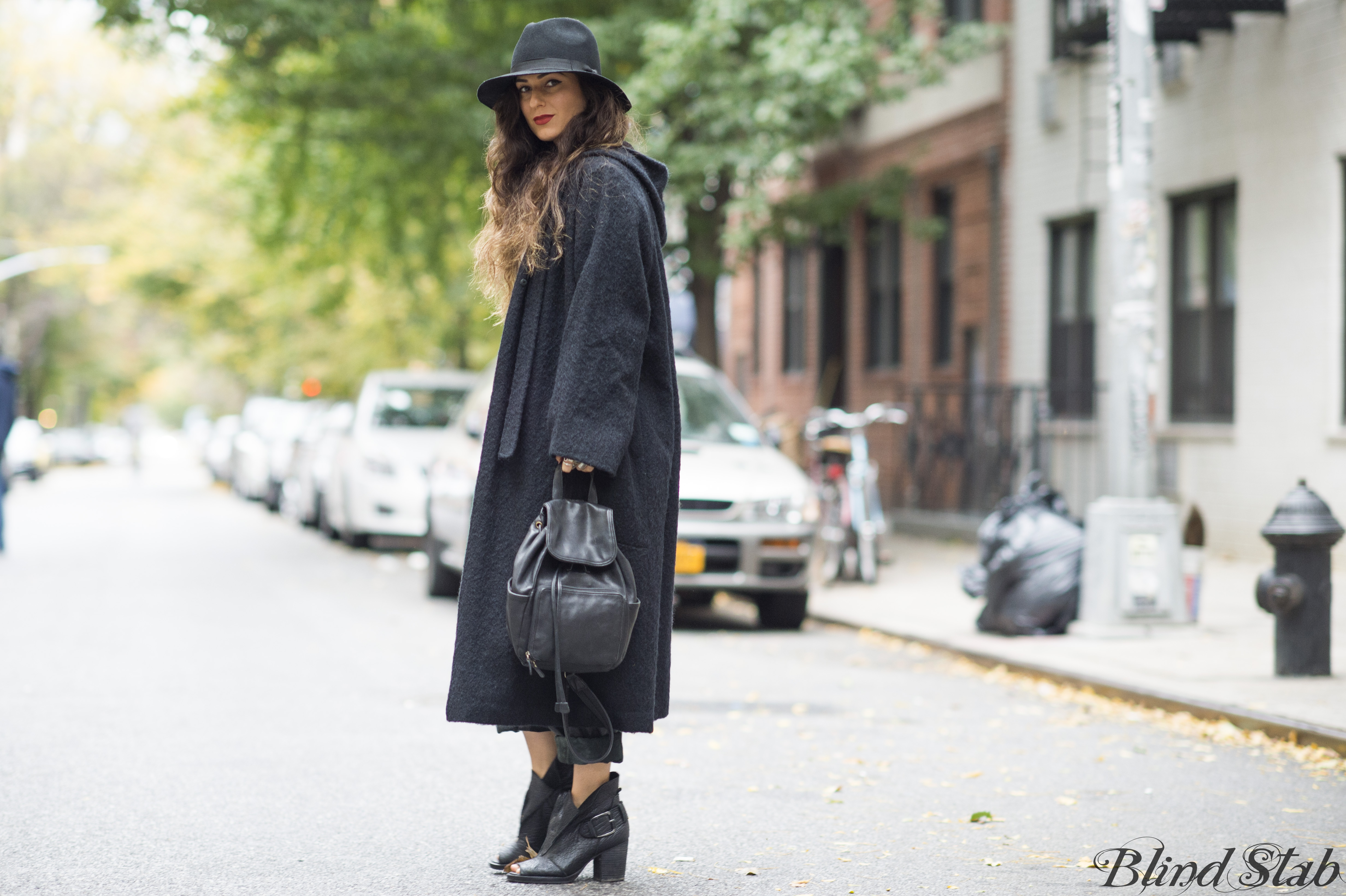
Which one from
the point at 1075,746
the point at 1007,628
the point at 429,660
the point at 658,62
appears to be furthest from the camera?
the point at 658,62

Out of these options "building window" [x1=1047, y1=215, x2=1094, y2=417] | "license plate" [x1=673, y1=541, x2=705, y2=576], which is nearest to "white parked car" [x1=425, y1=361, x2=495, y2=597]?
"license plate" [x1=673, y1=541, x2=705, y2=576]

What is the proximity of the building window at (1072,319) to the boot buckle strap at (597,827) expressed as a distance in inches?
517

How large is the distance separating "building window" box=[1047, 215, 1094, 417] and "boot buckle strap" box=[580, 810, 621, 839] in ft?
43.1

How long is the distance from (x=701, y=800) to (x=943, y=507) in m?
13.5

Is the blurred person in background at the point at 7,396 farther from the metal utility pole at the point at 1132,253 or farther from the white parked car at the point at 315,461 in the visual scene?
the metal utility pole at the point at 1132,253

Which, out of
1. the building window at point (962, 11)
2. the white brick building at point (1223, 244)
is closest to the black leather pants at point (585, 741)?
the white brick building at point (1223, 244)

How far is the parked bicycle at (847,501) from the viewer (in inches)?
493

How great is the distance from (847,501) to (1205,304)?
4.59 m

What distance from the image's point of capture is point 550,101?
4.17 m

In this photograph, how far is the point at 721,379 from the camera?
1222 cm

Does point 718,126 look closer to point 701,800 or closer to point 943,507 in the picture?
point 943,507

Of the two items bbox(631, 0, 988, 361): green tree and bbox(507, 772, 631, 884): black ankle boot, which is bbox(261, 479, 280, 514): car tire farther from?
bbox(507, 772, 631, 884): black ankle boot

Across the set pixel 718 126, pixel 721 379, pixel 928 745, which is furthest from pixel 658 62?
pixel 928 745

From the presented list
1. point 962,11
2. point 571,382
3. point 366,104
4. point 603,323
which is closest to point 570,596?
point 571,382
